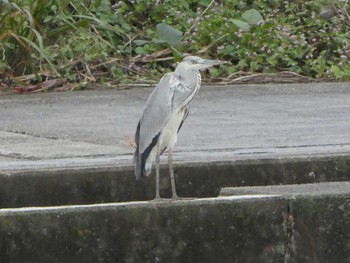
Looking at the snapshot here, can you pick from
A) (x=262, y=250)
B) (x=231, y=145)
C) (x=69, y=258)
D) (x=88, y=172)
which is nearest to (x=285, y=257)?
(x=262, y=250)

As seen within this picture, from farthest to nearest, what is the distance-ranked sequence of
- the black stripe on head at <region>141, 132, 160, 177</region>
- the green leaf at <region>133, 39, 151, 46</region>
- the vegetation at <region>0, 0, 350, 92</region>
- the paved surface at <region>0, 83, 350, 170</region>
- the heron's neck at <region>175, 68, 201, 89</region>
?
1. the green leaf at <region>133, 39, 151, 46</region>
2. the vegetation at <region>0, 0, 350, 92</region>
3. the paved surface at <region>0, 83, 350, 170</region>
4. the heron's neck at <region>175, 68, 201, 89</region>
5. the black stripe on head at <region>141, 132, 160, 177</region>

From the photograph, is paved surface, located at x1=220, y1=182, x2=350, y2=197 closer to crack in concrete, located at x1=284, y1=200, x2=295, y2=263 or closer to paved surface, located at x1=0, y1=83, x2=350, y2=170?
crack in concrete, located at x1=284, y1=200, x2=295, y2=263

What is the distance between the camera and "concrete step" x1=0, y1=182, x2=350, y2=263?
190 inches

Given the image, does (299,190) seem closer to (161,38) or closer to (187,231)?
(187,231)

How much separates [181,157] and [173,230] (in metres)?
1.66

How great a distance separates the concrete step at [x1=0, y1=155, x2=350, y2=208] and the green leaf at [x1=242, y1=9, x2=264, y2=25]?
18.3 feet

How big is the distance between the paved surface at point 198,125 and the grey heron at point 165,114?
2.41ft

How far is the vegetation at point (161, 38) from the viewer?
10336 mm

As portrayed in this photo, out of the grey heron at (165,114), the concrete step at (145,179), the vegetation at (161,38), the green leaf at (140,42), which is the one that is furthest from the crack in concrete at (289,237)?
the green leaf at (140,42)

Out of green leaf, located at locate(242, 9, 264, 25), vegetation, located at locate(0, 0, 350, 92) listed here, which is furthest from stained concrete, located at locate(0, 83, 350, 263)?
green leaf, located at locate(242, 9, 264, 25)

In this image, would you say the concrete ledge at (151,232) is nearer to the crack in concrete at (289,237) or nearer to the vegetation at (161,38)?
the crack in concrete at (289,237)

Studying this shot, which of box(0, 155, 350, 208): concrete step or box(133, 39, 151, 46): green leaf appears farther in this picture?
box(133, 39, 151, 46): green leaf

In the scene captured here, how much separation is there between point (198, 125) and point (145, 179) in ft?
7.56

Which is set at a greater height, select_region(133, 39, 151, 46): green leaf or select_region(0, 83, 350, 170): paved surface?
select_region(0, 83, 350, 170): paved surface
